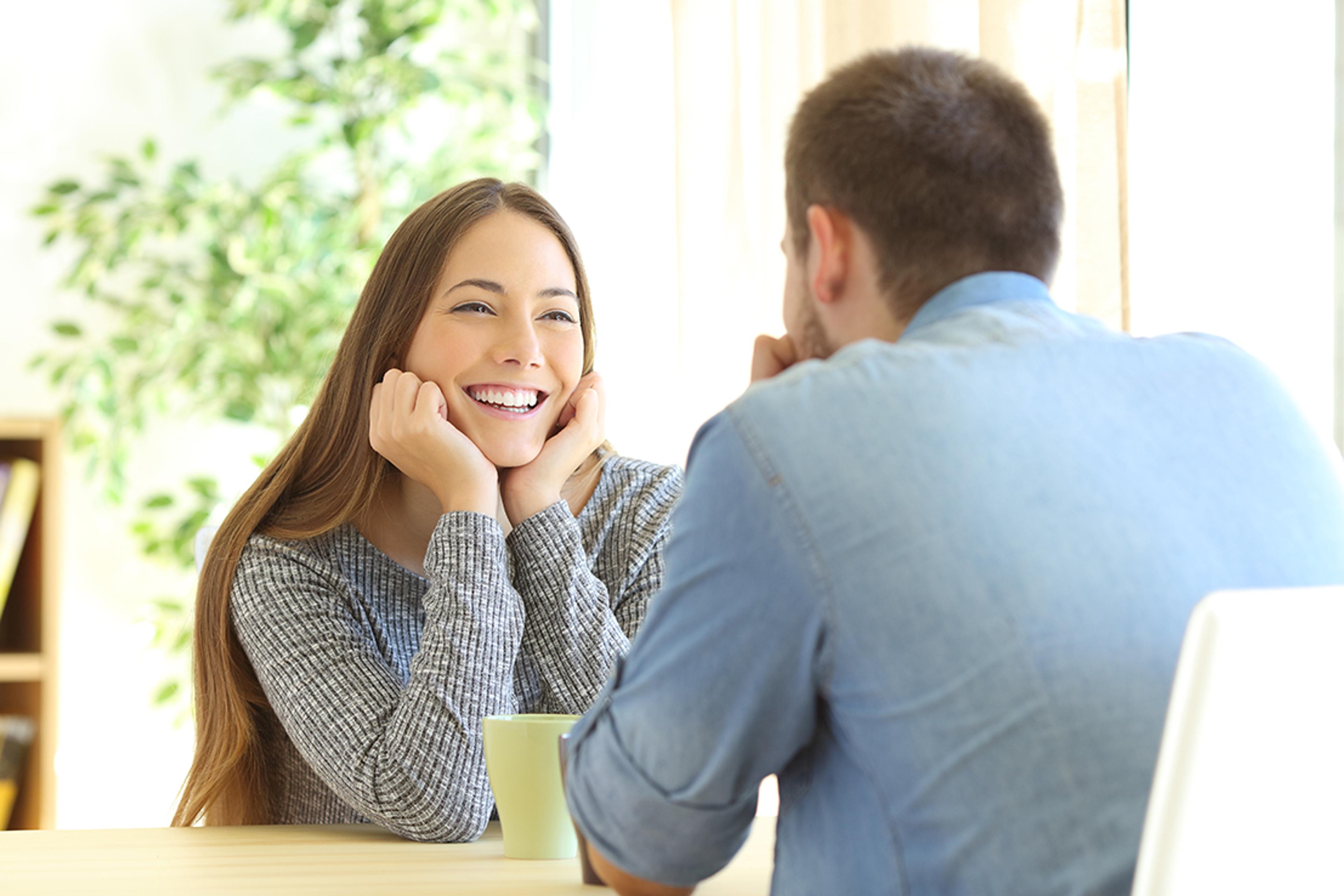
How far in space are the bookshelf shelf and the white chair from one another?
265 cm

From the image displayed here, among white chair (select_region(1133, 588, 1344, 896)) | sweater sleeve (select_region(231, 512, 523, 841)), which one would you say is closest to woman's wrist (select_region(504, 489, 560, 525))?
sweater sleeve (select_region(231, 512, 523, 841))

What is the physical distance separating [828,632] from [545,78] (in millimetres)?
2746

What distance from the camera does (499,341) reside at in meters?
1.49

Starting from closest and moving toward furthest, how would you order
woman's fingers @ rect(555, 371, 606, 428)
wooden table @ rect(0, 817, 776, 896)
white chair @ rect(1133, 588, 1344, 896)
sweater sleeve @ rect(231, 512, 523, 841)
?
1. white chair @ rect(1133, 588, 1344, 896)
2. wooden table @ rect(0, 817, 776, 896)
3. sweater sleeve @ rect(231, 512, 523, 841)
4. woman's fingers @ rect(555, 371, 606, 428)

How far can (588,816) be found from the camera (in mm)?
762

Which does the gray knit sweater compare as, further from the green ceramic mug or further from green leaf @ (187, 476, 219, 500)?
green leaf @ (187, 476, 219, 500)

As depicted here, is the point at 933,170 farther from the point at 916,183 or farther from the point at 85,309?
the point at 85,309

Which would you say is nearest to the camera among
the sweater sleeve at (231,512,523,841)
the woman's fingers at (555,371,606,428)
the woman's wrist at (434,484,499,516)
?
the sweater sleeve at (231,512,523,841)

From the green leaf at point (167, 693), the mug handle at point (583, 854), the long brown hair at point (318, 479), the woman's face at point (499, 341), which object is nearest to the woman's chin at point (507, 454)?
the woman's face at point (499, 341)

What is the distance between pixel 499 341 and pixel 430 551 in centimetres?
29

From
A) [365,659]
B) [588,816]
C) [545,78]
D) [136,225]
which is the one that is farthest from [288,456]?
[545,78]

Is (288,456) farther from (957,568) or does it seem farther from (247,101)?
(247,101)

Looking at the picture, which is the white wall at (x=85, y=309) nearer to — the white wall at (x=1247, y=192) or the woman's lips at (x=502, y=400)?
the woman's lips at (x=502, y=400)

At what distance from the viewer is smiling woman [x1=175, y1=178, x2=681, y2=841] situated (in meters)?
1.20
